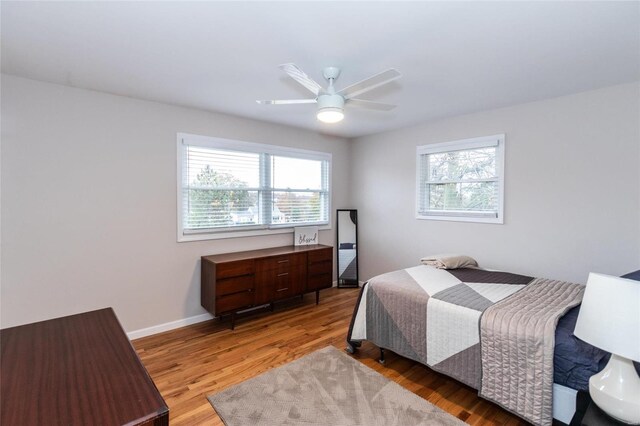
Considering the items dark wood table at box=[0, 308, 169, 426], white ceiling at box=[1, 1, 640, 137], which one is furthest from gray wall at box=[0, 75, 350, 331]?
dark wood table at box=[0, 308, 169, 426]

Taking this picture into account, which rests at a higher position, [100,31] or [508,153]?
[100,31]

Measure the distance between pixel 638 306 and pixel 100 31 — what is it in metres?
3.05

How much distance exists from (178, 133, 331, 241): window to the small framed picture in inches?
4.4

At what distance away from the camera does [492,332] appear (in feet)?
6.63

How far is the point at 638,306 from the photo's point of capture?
1.22 metres

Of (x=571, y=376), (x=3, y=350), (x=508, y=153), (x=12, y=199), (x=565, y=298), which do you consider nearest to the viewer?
(x=3, y=350)

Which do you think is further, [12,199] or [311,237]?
[311,237]

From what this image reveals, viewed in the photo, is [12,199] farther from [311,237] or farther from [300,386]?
[311,237]

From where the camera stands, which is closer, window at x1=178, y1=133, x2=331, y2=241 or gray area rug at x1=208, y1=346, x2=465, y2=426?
gray area rug at x1=208, y1=346, x2=465, y2=426

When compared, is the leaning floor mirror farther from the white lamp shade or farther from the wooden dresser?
the white lamp shade

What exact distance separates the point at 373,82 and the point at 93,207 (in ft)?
9.06

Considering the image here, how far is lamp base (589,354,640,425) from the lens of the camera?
1287 millimetres

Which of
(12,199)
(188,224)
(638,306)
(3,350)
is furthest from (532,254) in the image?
(12,199)

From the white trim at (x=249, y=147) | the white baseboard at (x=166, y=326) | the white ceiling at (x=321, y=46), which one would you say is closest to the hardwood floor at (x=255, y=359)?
the white baseboard at (x=166, y=326)
